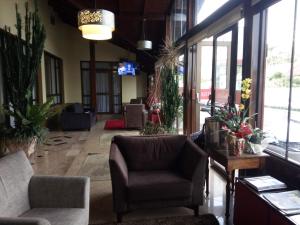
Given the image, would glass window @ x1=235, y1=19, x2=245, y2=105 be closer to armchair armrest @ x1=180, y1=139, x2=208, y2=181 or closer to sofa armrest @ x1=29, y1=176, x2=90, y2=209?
armchair armrest @ x1=180, y1=139, x2=208, y2=181

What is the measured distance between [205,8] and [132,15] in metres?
3.11

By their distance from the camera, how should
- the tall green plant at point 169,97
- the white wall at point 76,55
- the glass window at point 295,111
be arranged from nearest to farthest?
the glass window at point 295,111
the tall green plant at point 169,97
the white wall at point 76,55

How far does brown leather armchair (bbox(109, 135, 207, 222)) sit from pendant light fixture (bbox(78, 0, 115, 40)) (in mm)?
1421

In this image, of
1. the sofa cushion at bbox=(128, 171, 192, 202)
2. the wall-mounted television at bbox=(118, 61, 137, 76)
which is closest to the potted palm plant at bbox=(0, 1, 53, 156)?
the sofa cushion at bbox=(128, 171, 192, 202)

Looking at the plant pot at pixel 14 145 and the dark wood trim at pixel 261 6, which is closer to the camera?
the dark wood trim at pixel 261 6

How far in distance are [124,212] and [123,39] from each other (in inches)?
292

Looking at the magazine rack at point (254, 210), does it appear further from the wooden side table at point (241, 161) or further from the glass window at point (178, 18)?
the glass window at point (178, 18)

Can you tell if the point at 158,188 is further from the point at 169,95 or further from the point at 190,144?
the point at 169,95

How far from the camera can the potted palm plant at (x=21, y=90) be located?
3.80 meters

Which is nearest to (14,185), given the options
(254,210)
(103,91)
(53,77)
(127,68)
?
(254,210)

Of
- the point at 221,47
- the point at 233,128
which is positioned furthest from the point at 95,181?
the point at 221,47

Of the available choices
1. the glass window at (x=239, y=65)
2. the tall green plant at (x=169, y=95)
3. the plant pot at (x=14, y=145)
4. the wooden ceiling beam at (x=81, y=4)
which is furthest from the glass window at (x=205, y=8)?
the plant pot at (x=14, y=145)

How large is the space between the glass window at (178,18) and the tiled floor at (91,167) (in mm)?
3114

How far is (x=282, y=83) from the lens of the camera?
250 cm
